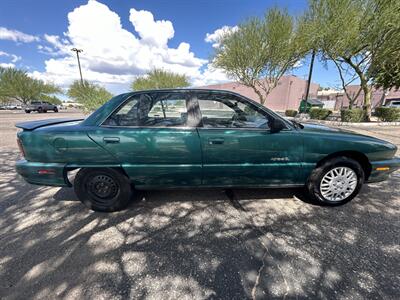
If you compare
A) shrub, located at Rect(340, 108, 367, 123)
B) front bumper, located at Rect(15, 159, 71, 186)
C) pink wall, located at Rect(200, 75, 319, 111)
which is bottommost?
front bumper, located at Rect(15, 159, 71, 186)

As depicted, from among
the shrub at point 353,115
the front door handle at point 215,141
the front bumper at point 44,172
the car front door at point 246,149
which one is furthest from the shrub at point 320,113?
the front bumper at point 44,172

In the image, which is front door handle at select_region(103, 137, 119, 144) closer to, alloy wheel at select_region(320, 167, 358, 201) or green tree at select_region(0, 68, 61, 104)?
alloy wheel at select_region(320, 167, 358, 201)

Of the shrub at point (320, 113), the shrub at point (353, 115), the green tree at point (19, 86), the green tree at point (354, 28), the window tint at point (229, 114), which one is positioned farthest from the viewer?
the green tree at point (19, 86)

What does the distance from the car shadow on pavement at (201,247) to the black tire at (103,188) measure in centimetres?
15

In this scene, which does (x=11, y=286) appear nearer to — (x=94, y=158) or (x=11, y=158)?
(x=94, y=158)

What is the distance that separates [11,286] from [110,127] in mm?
1706

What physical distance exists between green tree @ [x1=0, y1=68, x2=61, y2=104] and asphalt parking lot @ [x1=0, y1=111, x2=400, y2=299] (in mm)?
52462

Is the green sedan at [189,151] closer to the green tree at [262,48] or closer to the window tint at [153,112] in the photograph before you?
the window tint at [153,112]

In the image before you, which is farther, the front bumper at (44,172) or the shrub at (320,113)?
the shrub at (320,113)

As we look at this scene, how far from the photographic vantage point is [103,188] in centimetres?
278

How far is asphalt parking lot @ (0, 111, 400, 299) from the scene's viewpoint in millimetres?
1711

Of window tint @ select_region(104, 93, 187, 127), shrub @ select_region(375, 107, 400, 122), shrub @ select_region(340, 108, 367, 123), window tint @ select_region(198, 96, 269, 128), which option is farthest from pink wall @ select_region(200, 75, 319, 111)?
window tint @ select_region(104, 93, 187, 127)

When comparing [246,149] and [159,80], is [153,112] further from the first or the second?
[159,80]

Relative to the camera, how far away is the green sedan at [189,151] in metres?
2.53
